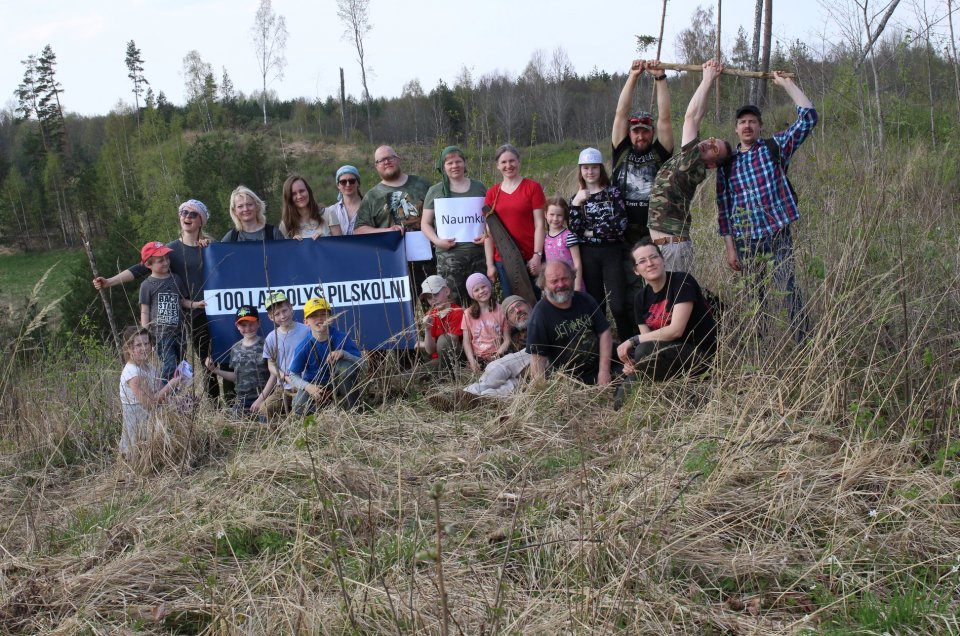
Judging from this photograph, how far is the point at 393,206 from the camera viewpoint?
7.03m

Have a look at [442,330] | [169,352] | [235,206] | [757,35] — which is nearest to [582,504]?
[442,330]

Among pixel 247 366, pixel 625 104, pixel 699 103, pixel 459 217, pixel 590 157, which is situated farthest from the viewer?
pixel 459 217

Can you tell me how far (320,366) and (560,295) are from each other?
1.70 meters

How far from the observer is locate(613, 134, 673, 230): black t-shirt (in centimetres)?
611

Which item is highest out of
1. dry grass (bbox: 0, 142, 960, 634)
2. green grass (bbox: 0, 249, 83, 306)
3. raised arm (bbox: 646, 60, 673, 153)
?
raised arm (bbox: 646, 60, 673, 153)

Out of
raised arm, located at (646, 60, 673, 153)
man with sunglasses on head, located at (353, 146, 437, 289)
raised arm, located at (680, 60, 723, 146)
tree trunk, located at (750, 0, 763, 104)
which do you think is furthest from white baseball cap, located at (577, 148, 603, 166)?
tree trunk, located at (750, 0, 763, 104)

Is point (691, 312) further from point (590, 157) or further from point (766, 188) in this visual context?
point (590, 157)

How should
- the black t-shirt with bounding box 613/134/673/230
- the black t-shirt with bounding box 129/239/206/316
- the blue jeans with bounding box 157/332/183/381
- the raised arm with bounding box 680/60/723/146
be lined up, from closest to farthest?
the raised arm with bounding box 680/60/723/146 → the blue jeans with bounding box 157/332/183/381 → the black t-shirt with bounding box 613/134/673/230 → the black t-shirt with bounding box 129/239/206/316

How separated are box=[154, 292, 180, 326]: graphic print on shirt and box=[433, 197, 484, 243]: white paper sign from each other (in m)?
2.14

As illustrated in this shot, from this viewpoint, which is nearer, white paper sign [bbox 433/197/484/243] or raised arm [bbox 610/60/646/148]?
raised arm [bbox 610/60/646/148]

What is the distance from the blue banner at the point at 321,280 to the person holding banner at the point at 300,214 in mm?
76

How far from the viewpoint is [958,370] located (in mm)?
4156

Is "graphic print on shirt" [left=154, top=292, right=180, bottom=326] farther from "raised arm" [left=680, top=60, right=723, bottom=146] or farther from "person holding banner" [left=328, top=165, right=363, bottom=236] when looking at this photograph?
"raised arm" [left=680, top=60, right=723, bottom=146]

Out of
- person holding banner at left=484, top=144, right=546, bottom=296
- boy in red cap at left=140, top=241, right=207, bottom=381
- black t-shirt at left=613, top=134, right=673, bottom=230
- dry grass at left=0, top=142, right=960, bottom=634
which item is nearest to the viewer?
dry grass at left=0, top=142, right=960, bottom=634
